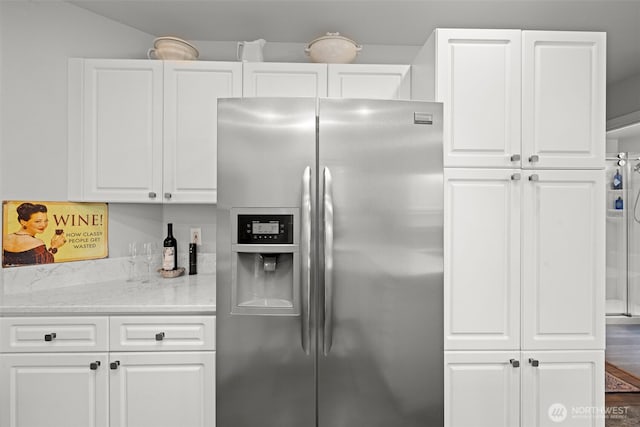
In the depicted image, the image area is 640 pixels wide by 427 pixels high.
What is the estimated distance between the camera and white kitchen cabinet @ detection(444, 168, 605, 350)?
1.58 meters

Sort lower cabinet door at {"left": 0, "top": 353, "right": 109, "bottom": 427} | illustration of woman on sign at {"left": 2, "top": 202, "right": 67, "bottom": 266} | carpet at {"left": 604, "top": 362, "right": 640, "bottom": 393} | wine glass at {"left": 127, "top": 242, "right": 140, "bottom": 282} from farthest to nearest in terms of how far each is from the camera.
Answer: carpet at {"left": 604, "top": 362, "right": 640, "bottom": 393} < wine glass at {"left": 127, "top": 242, "right": 140, "bottom": 282} < illustration of woman on sign at {"left": 2, "top": 202, "right": 67, "bottom": 266} < lower cabinet door at {"left": 0, "top": 353, "right": 109, "bottom": 427}

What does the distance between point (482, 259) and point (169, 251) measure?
1813 mm

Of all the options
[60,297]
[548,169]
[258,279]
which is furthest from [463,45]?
[60,297]

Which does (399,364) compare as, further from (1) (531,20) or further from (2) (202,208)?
(1) (531,20)

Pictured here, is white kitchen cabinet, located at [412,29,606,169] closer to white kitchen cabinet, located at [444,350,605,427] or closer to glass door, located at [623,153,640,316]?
white kitchen cabinet, located at [444,350,605,427]

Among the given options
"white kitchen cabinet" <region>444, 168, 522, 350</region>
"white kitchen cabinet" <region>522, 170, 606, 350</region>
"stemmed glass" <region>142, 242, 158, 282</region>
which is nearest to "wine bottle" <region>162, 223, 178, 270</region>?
"stemmed glass" <region>142, 242, 158, 282</region>

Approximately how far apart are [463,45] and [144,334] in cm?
201

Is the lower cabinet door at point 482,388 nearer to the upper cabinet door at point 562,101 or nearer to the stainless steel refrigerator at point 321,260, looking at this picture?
the stainless steel refrigerator at point 321,260

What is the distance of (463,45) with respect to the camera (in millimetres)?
1603

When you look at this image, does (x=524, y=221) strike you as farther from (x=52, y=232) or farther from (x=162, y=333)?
(x=52, y=232)

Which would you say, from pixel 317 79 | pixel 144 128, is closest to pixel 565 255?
pixel 317 79

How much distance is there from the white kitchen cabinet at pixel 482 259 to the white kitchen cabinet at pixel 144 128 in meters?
1.34

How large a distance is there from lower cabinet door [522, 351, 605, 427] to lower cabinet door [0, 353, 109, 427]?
1967 millimetres

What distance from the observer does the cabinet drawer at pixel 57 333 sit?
1.54 metres
